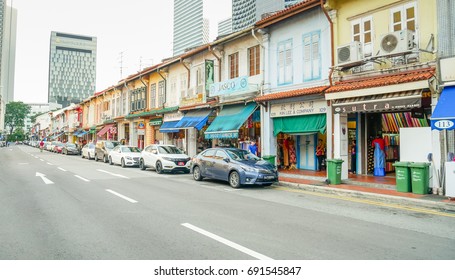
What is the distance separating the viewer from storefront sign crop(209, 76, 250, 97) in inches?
681

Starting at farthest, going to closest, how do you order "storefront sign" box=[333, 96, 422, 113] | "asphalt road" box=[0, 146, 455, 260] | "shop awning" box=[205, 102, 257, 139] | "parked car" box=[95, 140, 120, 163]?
"parked car" box=[95, 140, 120, 163] → "shop awning" box=[205, 102, 257, 139] → "storefront sign" box=[333, 96, 422, 113] → "asphalt road" box=[0, 146, 455, 260]

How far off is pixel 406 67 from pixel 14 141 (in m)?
153

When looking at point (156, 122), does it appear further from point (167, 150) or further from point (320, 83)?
point (320, 83)

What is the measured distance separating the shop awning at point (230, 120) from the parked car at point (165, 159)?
213 cm

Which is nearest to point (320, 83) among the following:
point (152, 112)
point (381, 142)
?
point (381, 142)

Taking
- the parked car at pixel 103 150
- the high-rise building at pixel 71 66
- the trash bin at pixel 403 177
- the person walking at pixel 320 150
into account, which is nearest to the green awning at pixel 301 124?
the person walking at pixel 320 150

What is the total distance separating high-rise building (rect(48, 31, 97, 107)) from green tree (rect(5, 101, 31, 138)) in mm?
35169

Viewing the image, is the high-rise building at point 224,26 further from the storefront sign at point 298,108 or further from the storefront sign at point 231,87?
the storefront sign at point 298,108

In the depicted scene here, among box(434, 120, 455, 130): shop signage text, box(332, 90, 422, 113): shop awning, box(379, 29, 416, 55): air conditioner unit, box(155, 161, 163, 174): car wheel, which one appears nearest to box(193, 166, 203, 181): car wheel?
box(155, 161, 163, 174): car wheel

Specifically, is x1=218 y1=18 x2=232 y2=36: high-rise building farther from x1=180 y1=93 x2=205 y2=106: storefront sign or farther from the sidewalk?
the sidewalk

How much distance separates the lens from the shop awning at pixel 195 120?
2059cm

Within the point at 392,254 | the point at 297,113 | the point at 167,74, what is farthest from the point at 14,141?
the point at 392,254

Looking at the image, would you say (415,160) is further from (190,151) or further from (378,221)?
(190,151)

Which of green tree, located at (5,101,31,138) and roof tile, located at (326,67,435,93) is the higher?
green tree, located at (5,101,31,138)
